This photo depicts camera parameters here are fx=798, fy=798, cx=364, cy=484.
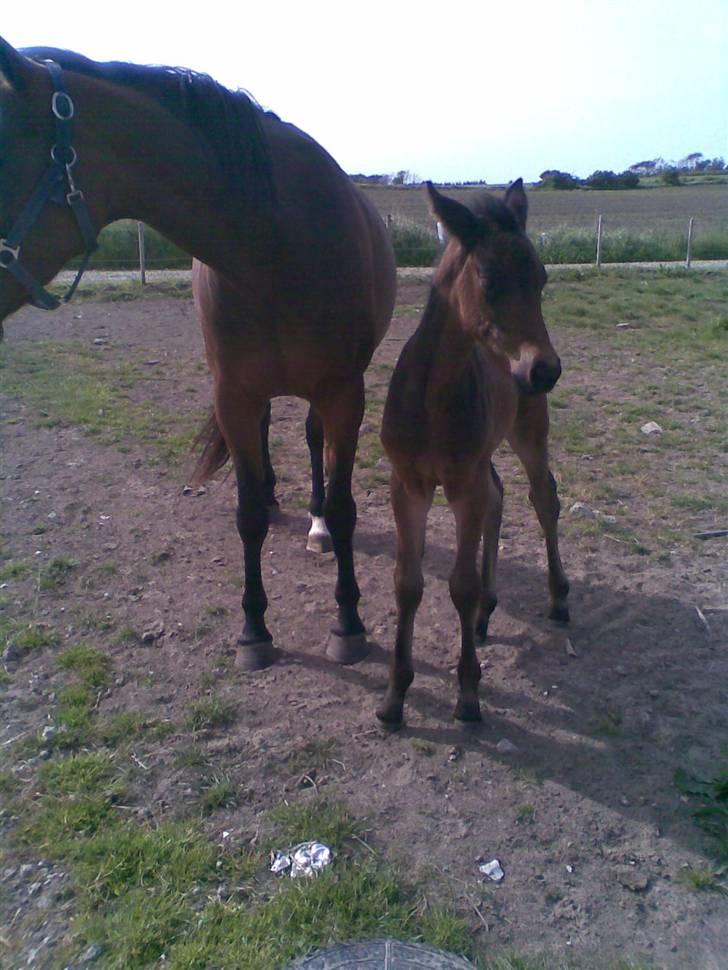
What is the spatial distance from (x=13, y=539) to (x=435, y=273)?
3.02 meters

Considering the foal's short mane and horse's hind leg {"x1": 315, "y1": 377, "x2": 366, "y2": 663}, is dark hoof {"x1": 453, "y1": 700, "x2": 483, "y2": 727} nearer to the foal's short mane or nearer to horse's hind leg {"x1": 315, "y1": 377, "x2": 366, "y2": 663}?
horse's hind leg {"x1": 315, "y1": 377, "x2": 366, "y2": 663}

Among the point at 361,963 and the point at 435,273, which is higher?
the point at 435,273

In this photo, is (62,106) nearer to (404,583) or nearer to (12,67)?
(12,67)

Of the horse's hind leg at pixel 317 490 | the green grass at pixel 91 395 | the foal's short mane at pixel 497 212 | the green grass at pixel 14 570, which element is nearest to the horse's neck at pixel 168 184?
the foal's short mane at pixel 497 212

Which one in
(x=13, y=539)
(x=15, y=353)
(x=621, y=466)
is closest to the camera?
(x=13, y=539)

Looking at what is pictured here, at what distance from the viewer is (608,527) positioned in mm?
4887

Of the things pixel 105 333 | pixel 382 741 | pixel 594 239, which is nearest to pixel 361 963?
pixel 382 741

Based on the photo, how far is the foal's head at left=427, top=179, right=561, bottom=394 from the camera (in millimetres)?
2512

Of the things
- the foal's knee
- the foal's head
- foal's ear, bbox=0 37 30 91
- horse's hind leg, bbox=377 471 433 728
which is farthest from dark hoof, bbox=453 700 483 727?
foal's ear, bbox=0 37 30 91

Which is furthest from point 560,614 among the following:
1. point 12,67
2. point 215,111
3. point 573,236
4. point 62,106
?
point 573,236

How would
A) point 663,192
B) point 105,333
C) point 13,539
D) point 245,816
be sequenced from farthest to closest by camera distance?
point 663,192 → point 105,333 → point 13,539 → point 245,816

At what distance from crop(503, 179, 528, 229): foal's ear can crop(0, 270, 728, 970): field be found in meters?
1.93

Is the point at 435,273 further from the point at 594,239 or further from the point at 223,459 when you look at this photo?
the point at 594,239

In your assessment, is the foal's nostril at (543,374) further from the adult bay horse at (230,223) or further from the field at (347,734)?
the field at (347,734)
